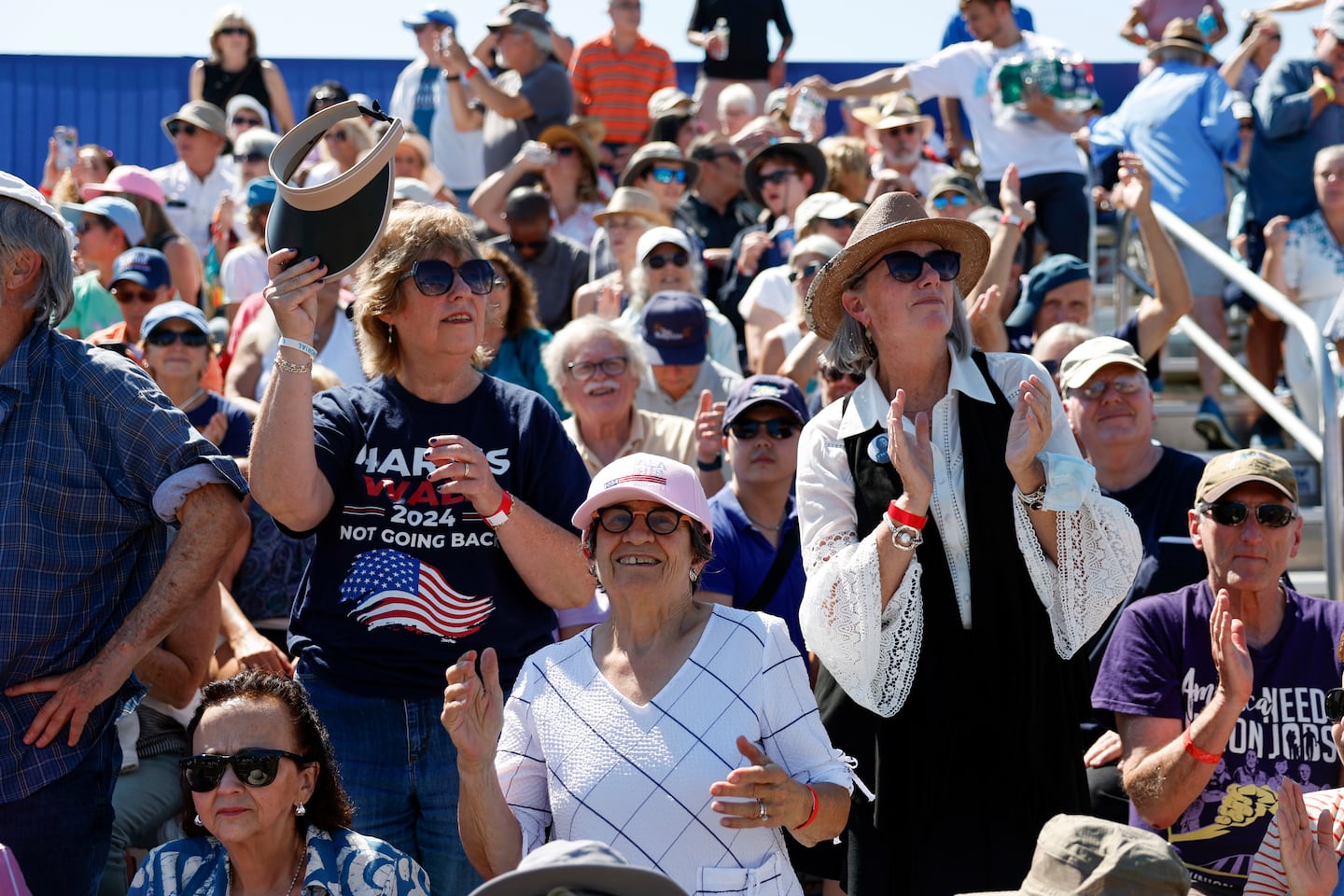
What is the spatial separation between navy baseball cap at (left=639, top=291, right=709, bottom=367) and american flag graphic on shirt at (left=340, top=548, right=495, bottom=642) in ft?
9.32

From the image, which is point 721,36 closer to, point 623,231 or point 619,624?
point 623,231

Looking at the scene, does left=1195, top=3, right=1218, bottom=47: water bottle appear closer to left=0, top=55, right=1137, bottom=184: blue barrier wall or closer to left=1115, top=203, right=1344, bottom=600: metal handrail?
left=1115, top=203, right=1344, bottom=600: metal handrail

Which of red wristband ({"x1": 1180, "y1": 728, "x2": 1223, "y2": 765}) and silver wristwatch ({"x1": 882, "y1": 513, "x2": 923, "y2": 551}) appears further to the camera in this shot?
red wristband ({"x1": 1180, "y1": 728, "x2": 1223, "y2": 765})

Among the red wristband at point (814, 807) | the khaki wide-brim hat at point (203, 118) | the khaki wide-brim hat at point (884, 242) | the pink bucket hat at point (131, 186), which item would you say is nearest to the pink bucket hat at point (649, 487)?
the red wristband at point (814, 807)

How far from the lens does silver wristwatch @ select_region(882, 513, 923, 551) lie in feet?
10.6

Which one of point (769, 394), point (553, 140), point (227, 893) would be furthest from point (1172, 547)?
point (553, 140)

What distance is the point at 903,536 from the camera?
10.6ft

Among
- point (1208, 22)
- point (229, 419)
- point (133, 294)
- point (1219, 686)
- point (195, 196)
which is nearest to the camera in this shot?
point (1219, 686)

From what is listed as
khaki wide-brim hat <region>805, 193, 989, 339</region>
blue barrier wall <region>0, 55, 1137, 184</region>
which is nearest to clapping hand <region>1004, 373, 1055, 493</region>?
khaki wide-brim hat <region>805, 193, 989, 339</region>

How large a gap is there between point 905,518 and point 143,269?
15.2 feet

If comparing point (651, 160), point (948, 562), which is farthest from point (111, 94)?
point (948, 562)

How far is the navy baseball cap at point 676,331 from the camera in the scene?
6.26 m

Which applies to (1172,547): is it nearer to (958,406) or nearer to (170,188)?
(958,406)

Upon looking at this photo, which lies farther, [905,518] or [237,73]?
[237,73]
